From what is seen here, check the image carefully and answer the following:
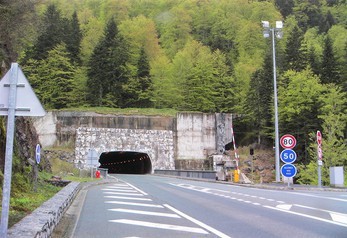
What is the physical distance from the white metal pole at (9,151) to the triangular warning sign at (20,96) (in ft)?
0.17

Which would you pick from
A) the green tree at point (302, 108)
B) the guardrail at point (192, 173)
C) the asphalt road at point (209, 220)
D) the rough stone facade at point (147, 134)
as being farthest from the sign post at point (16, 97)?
the green tree at point (302, 108)

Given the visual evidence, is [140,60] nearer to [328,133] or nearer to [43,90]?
[43,90]

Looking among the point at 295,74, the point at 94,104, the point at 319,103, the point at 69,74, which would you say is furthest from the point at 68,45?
the point at 319,103

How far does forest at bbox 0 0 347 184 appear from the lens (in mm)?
52938

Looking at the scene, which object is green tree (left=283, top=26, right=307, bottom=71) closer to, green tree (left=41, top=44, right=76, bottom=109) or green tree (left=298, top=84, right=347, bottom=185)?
green tree (left=298, top=84, right=347, bottom=185)

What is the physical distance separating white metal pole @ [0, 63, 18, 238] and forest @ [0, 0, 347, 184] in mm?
37215

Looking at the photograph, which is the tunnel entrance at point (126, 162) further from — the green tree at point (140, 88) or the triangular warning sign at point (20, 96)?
the triangular warning sign at point (20, 96)

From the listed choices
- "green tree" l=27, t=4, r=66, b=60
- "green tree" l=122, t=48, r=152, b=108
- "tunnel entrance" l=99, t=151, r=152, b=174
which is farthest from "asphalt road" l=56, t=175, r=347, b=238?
"green tree" l=27, t=4, r=66, b=60

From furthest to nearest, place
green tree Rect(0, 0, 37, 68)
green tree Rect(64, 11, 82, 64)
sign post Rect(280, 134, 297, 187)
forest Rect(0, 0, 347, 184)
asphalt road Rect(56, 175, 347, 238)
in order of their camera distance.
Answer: green tree Rect(64, 11, 82, 64) → forest Rect(0, 0, 347, 184) → sign post Rect(280, 134, 297, 187) → green tree Rect(0, 0, 37, 68) → asphalt road Rect(56, 175, 347, 238)

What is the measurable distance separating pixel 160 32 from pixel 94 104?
123ft

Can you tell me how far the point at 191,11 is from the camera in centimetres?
10106

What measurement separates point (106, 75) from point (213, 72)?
18.5 metres

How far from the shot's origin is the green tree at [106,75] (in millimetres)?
68312

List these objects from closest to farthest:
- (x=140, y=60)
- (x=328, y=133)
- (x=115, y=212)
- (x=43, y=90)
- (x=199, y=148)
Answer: (x=115, y=212), (x=328, y=133), (x=199, y=148), (x=43, y=90), (x=140, y=60)
